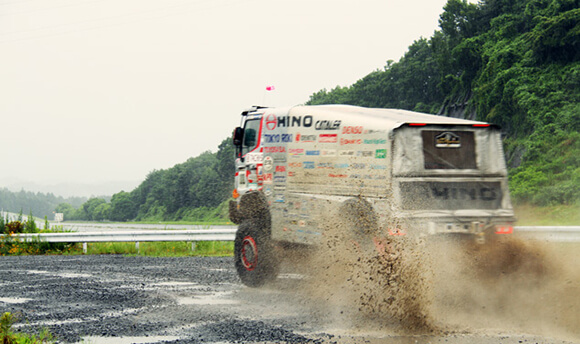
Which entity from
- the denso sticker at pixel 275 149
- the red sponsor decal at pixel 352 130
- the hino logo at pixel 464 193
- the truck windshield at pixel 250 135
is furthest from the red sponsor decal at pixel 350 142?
the truck windshield at pixel 250 135

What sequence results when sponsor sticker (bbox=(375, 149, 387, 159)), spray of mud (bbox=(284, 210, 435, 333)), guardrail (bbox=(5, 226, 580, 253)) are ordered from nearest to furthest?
1. spray of mud (bbox=(284, 210, 435, 333))
2. sponsor sticker (bbox=(375, 149, 387, 159))
3. guardrail (bbox=(5, 226, 580, 253))

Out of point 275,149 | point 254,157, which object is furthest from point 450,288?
point 254,157

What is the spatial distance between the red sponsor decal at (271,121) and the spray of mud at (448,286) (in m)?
2.54

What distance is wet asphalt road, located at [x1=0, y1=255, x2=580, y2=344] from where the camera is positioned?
279 inches

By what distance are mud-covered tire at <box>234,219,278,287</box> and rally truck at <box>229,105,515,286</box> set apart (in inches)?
0.7

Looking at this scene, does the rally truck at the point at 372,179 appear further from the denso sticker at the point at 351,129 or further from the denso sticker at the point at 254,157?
the denso sticker at the point at 254,157

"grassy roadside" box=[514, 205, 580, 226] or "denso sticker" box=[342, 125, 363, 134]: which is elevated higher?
"denso sticker" box=[342, 125, 363, 134]

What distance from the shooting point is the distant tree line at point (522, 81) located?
36406mm

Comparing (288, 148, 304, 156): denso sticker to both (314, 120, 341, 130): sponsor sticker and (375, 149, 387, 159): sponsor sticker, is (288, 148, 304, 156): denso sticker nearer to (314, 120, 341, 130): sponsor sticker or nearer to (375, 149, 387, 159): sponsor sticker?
(314, 120, 341, 130): sponsor sticker

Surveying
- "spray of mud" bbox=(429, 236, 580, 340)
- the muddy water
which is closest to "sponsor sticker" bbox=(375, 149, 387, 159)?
the muddy water

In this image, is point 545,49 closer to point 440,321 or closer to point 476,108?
point 476,108

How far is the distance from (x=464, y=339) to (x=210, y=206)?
297 ft

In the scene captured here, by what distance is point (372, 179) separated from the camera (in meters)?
8.99

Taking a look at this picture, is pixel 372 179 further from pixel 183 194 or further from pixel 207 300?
pixel 183 194
